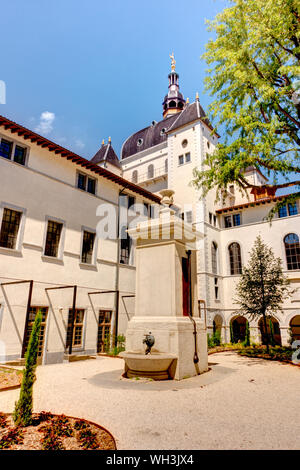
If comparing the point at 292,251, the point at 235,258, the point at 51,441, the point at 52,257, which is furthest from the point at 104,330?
Answer: the point at 292,251

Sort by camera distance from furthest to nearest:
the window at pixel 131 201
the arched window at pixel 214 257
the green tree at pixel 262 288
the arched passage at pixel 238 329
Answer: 1. the arched window at pixel 214 257
2. the arched passage at pixel 238 329
3. the window at pixel 131 201
4. the green tree at pixel 262 288

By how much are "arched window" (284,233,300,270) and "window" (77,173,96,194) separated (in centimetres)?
1884

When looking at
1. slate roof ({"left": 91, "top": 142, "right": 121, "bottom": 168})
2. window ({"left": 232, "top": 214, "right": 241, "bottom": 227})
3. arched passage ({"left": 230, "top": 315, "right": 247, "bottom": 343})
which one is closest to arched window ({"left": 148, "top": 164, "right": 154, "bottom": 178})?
slate roof ({"left": 91, "top": 142, "right": 121, "bottom": 168})

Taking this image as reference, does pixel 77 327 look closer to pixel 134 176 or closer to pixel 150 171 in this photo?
pixel 150 171

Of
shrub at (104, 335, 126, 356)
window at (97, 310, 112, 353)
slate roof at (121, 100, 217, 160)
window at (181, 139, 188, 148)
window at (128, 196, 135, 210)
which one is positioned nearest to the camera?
shrub at (104, 335, 126, 356)

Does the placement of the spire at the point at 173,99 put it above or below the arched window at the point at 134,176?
above

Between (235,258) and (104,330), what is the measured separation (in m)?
17.0

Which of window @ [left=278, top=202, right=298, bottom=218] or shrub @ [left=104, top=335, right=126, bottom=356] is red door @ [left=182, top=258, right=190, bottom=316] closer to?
shrub @ [left=104, top=335, right=126, bottom=356]

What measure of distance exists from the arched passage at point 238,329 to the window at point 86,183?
19.9 meters

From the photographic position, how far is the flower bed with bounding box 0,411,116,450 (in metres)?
3.74

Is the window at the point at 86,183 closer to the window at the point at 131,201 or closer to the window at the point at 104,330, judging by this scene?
the window at the point at 131,201

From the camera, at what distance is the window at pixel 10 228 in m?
15.0

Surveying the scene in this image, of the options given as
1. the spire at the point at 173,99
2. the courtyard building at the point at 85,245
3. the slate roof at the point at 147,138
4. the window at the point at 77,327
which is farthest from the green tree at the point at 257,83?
the spire at the point at 173,99

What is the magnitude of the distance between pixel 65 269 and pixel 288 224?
69.2ft
